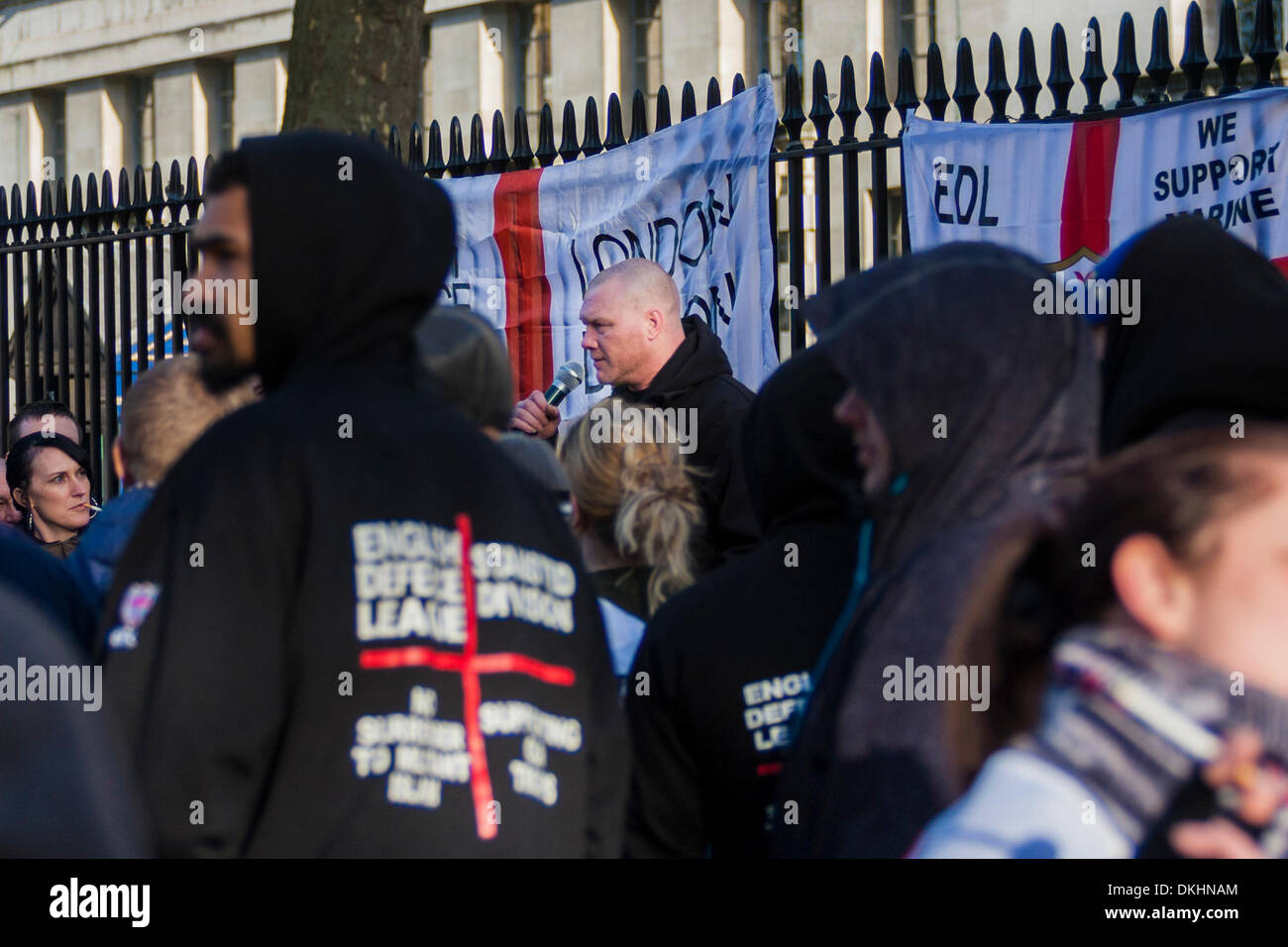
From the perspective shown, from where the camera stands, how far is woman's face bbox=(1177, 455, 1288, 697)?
1.32 meters

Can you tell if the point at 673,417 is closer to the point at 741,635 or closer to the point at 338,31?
the point at 741,635

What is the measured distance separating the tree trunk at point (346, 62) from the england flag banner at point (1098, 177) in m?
3.32

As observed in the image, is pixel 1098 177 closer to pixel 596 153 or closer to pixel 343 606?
pixel 596 153

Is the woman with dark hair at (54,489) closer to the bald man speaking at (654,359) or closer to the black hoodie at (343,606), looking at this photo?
the bald man speaking at (654,359)

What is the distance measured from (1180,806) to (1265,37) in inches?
183

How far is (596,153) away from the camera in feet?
23.2

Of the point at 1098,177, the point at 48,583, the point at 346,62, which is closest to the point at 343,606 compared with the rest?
the point at 48,583

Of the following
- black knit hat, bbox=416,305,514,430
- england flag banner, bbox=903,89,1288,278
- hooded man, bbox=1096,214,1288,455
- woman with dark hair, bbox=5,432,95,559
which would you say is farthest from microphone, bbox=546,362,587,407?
hooded man, bbox=1096,214,1288,455

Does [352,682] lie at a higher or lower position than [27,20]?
lower

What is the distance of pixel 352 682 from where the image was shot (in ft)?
6.48

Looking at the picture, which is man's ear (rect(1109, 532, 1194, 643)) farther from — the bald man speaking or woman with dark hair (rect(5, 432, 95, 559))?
woman with dark hair (rect(5, 432, 95, 559))

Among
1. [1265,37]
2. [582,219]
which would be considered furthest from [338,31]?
[1265,37]

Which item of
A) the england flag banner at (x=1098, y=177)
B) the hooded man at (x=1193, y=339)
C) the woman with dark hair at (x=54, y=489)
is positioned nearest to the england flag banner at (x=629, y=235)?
the england flag banner at (x=1098, y=177)

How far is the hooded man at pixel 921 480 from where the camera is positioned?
1.70 meters
